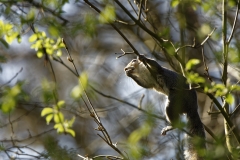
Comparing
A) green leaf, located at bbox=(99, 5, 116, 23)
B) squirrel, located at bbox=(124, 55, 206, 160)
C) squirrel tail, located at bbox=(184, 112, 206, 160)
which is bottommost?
squirrel tail, located at bbox=(184, 112, 206, 160)

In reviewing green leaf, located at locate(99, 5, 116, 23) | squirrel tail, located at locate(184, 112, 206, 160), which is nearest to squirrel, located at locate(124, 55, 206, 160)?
squirrel tail, located at locate(184, 112, 206, 160)

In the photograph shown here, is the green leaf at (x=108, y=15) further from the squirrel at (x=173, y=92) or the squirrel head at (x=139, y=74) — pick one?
the squirrel head at (x=139, y=74)

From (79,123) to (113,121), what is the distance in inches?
34.1

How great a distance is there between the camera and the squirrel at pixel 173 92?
16.0ft

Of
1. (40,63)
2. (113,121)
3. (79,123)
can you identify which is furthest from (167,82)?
(40,63)

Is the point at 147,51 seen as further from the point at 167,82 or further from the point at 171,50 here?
the point at 171,50

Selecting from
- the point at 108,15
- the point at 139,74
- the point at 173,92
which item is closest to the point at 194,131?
the point at 173,92

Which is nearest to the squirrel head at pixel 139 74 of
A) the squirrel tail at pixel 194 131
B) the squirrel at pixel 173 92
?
the squirrel at pixel 173 92

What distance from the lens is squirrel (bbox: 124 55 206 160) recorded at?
4.89 m

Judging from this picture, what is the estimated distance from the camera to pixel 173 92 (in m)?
5.22

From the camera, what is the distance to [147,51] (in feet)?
25.3

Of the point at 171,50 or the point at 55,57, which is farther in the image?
the point at 55,57

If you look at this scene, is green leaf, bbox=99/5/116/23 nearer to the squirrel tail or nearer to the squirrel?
the squirrel

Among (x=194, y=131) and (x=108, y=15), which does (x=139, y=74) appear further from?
(x=108, y=15)
